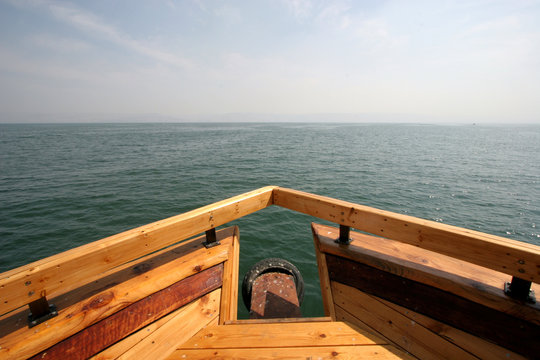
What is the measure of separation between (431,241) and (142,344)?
2704 millimetres

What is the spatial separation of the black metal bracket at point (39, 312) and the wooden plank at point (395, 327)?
267cm

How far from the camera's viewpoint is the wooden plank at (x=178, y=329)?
1963 millimetres

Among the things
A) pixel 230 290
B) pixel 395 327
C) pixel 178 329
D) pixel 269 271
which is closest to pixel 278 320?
pixel 230 290

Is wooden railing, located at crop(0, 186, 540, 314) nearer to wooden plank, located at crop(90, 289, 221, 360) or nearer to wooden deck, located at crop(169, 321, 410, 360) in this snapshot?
wooden plank, located at crop(90, 289, 221, 360)

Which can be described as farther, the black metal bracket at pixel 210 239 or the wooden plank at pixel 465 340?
the black metal bracket at pixel 210 239

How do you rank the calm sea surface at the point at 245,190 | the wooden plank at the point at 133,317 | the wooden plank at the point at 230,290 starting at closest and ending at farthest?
the wooden plank at the point at 133,317 < the wooden plank at the point at 230,290 < the calm sea surface at the point at 245,190

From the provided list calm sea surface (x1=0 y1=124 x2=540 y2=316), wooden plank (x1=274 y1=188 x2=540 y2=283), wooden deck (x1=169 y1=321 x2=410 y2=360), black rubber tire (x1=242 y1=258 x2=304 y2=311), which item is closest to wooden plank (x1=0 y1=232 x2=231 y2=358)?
wooden deck (x1=169 y1=321 x2=410 y2=360)

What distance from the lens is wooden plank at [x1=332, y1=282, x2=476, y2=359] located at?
6.64 feet

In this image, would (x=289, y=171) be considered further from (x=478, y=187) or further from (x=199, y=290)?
(x=199, y=290)

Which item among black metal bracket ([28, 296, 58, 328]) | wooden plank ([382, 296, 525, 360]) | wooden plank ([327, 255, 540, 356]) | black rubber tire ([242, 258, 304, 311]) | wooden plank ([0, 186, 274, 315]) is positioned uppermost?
wooden plank ([0, 186, 274, 315])

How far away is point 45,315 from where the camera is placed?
74.0 inches

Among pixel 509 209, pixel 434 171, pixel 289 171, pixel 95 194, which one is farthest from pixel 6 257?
pixel 434 171

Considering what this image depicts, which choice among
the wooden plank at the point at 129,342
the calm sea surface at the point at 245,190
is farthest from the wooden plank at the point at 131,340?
the calm sea surface at the point at 245,190

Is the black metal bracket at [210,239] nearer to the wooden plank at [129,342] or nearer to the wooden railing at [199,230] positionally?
the wooden railing at [199,230]
